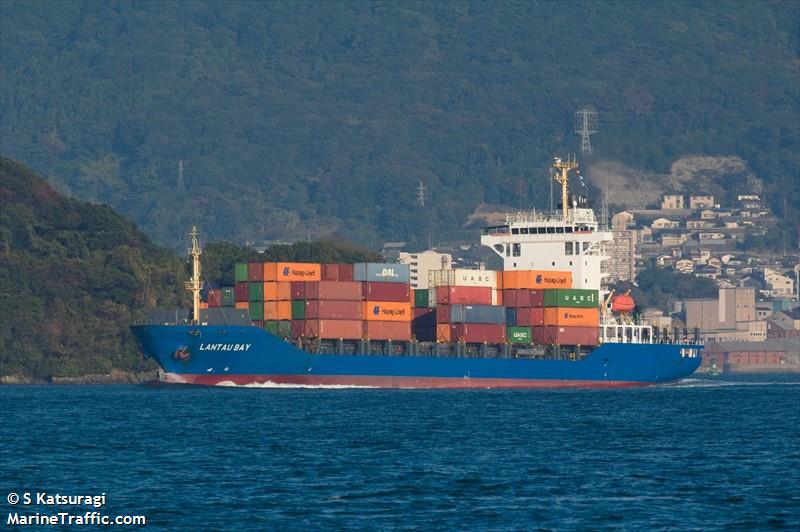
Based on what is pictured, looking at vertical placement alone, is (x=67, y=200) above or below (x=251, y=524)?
above

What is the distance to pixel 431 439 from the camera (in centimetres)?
5134

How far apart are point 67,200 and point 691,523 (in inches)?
3837

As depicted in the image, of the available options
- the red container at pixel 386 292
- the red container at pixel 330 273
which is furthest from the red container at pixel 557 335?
the red container at pixel 330 273

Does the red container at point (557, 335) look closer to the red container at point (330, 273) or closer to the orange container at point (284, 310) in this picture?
the red container at point (330, 273)

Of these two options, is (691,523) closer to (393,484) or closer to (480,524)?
(480,524)

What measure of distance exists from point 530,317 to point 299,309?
1198 centimetres

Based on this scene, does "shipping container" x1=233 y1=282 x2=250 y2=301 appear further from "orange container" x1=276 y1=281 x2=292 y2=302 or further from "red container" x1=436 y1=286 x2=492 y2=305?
"red container" x1=436 y1=286 x2=492 y2=305

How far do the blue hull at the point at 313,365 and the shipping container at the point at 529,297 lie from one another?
2625mm

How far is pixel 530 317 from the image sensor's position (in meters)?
84.1

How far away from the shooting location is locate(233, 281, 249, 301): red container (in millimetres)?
79750

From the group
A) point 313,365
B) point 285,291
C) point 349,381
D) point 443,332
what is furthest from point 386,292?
point 313,365

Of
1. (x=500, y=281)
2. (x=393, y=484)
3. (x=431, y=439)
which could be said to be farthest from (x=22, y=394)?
(x=393, y=484)

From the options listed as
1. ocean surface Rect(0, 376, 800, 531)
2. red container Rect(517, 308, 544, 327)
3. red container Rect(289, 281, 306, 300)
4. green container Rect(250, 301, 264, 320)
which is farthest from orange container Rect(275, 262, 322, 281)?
red container Rect(517, 308, 544, 327)

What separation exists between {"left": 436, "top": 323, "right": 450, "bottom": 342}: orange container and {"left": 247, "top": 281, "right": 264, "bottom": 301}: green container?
8429 mm
